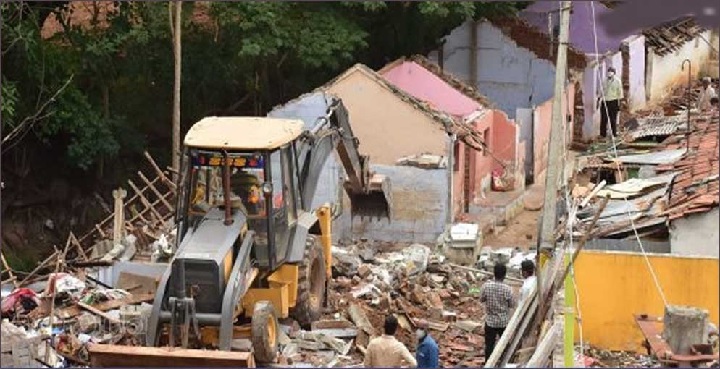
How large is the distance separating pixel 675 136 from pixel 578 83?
31.0 ft

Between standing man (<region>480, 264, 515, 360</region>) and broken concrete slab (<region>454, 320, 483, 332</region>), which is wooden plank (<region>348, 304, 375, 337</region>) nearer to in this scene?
broken concrete slab (<region>454, 320, 483, 332</region>)

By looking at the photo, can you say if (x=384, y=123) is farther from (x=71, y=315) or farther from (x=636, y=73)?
(x=636, y=73)

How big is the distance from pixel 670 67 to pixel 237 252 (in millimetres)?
21934

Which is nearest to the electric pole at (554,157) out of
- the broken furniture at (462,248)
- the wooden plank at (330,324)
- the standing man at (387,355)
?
the standing man at (387,355)

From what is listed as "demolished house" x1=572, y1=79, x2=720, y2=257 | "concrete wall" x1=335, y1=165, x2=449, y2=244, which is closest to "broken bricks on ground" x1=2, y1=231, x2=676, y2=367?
"concrete wall" x1=335, y1=165, x2=449, y2=244

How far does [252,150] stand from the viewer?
12.1 meters

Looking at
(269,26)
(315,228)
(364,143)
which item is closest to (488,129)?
(364,143)

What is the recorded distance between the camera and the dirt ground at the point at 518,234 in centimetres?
2038

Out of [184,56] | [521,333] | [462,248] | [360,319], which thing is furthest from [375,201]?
[521,333]

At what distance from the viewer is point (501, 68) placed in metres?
27.5

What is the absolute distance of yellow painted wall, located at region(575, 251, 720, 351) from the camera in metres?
10.1

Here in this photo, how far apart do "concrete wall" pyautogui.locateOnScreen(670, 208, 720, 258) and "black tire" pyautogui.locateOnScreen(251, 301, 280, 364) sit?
420cm

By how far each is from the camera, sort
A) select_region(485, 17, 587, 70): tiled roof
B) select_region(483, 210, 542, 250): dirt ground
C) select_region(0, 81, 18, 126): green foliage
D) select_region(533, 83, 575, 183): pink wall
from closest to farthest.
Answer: select_region(0, 81, 18, 126): green foliage < select_region(483, 210, 542, 250): dirt ground < select_region(533, 83, 575, 183): pink wall < select_region(485, 17, 587, 70): tiled roof

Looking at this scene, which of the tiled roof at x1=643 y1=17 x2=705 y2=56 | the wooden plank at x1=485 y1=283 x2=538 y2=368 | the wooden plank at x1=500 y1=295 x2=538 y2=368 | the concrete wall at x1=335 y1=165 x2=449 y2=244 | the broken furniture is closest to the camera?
the wooden plank at x1=485 y1=283 x2=538 y2=368
